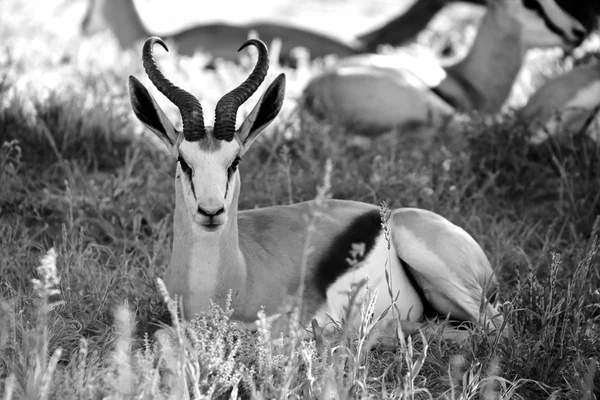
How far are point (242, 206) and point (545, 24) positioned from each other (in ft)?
13.9

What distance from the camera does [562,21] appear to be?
8.53 m

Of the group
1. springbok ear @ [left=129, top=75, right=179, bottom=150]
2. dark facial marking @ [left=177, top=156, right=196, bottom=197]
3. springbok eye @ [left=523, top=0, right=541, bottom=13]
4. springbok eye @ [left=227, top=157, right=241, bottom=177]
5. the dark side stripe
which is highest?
springbok ear @ [left=129, top=75, right=179, bottom=150]

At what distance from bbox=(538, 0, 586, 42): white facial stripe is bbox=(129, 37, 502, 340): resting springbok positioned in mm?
4456

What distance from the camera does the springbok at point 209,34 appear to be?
1004 centimetres

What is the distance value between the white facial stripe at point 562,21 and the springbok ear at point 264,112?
506 cm

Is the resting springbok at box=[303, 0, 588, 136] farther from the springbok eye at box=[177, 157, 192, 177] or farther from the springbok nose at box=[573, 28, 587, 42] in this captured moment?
the springbok eye at box=[177, 157, 192, 177]

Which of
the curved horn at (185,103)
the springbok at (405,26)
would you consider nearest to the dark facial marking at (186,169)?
the curved horn at (185,103)

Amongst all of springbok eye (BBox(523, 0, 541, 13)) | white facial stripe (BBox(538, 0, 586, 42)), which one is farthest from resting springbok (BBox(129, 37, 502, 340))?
springbok eye (BBox(523, 0, 541, 13))

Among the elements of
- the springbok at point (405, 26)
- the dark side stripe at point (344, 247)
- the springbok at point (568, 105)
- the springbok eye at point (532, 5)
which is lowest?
the springbok at point (405, 26)

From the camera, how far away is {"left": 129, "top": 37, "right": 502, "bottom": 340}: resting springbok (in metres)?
3.91

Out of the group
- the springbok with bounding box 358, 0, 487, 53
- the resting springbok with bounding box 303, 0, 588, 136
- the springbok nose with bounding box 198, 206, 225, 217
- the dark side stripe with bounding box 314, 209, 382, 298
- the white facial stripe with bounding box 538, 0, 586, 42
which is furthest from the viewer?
the springbok with bounding box 358, 0, 487, 53

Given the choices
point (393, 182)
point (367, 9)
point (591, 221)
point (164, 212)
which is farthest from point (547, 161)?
point (367, 9)

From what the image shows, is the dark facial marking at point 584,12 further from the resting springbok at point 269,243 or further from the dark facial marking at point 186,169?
the dark facial marking at point 186,169

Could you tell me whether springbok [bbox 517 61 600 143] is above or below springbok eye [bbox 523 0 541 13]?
below
